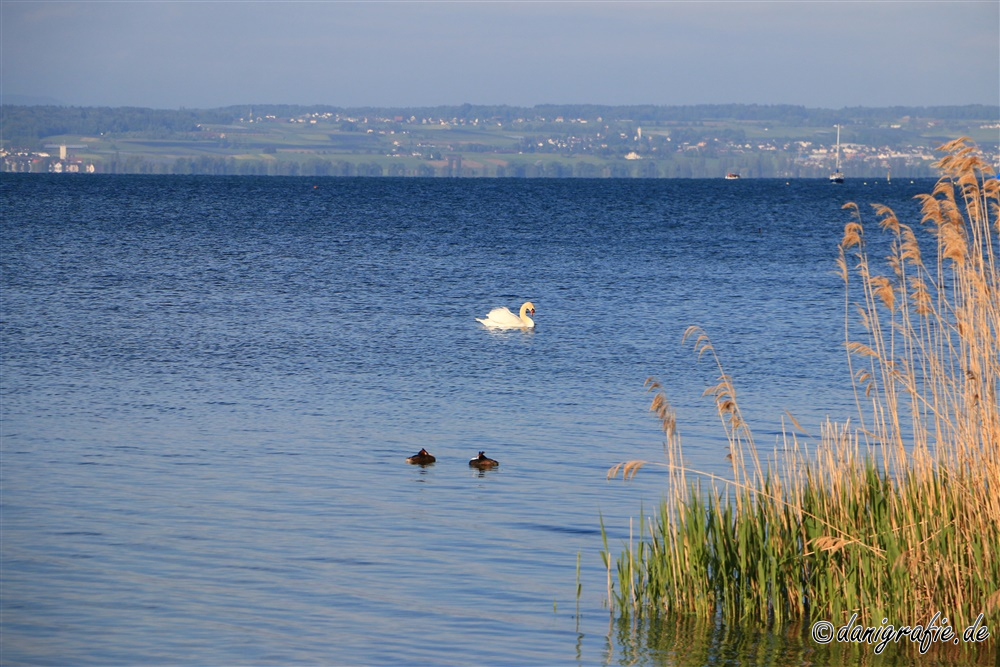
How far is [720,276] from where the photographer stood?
39.9 metres

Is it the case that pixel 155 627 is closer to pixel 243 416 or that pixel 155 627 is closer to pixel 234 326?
pixel 243 416

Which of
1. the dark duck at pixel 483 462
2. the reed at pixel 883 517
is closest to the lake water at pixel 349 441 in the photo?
the dark duck at pixel 483 462

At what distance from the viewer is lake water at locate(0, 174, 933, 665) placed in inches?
349

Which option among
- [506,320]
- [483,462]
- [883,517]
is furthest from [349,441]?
[506,320]

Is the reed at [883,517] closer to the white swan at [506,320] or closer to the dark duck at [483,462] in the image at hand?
the dark duck at [483,462]

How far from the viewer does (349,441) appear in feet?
50.0

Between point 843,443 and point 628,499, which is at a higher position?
point 843,443

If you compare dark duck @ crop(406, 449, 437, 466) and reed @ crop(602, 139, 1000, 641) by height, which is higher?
reed @ crop(602, 139, 1000, 641)

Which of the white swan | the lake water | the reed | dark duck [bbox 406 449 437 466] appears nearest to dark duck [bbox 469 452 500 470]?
the lake water

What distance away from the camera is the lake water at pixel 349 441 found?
8859mm

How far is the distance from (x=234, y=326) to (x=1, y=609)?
18.3 metres

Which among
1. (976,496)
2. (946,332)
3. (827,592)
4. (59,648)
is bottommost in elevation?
(59,648)

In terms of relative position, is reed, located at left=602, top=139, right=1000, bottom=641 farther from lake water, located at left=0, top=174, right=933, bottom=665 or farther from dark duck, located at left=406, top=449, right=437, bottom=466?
dark duck, located at left=406, top=449, right=437, bottom=466

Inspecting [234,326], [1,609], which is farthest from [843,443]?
[234,326]
